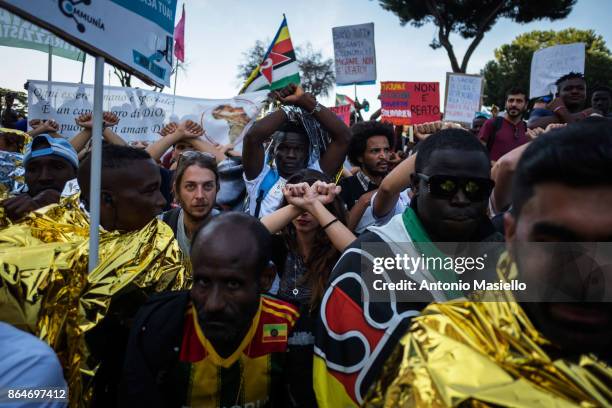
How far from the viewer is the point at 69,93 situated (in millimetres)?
6195

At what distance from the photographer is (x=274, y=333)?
1887 millimetres

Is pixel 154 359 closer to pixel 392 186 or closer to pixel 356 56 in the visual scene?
pixel 392 186

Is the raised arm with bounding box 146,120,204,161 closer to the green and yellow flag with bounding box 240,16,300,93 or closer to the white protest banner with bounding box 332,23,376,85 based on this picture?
the green and yellow flag with bounding box 240,16,300,93

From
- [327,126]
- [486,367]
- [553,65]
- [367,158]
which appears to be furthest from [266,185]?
[553,65]

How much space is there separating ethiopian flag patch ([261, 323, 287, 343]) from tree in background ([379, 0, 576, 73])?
25.4 metres

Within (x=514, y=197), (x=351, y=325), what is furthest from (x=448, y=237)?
(x=514, y=197)

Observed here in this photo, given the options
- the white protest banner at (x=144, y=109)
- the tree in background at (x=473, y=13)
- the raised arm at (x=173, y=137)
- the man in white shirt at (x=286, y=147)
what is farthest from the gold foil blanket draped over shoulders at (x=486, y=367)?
the tree in background at (x=473, y=13)

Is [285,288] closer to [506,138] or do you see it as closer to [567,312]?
[567,312]

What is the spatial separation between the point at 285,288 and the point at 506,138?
13.6 ft

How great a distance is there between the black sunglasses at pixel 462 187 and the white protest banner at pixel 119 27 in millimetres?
1534

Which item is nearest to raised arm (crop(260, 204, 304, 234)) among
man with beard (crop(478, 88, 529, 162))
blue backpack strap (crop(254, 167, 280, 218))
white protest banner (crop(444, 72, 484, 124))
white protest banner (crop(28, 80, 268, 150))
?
blue backpack strap (crop(254, 167, 280, 218))

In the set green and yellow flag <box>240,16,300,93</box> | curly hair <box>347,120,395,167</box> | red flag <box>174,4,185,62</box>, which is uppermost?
red flag <box>174,4,185,62</box>

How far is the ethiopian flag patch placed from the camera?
6.12 ft

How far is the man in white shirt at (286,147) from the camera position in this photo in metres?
3.73
